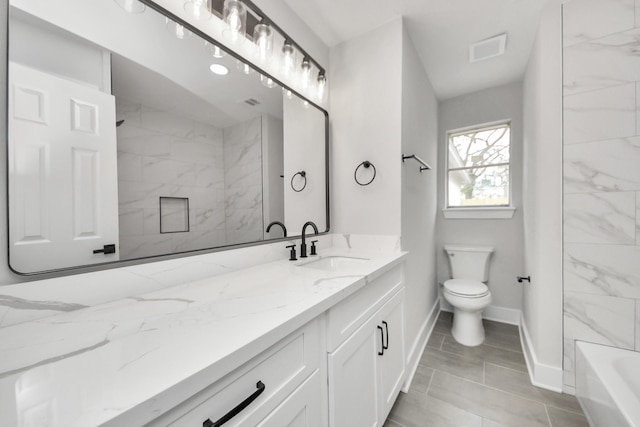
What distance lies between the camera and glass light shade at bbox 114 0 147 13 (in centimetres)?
81

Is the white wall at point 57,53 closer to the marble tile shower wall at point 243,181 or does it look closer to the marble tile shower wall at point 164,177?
the marble tile shower wall at point 164,177

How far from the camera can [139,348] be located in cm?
49

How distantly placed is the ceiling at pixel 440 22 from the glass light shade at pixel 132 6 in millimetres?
925

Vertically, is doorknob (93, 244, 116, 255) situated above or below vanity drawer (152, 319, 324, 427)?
above

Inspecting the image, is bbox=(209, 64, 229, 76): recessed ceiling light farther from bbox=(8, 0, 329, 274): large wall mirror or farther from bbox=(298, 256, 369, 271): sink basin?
bbox=(298, 256, 369, 271): sink basin

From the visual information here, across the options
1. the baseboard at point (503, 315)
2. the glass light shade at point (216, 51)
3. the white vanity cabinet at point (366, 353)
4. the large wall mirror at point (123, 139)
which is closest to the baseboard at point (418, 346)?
the white vanity cabinet at point (366, 353)

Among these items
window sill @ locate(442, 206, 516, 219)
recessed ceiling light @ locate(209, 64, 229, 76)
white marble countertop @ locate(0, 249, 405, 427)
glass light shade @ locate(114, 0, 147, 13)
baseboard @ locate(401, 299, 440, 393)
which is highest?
glass light shade @ locate(114, 0, 147, 13)

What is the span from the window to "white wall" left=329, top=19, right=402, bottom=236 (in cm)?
162

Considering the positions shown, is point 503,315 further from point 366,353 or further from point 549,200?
point 366,353

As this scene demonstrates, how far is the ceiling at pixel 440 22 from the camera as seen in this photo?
152 cm

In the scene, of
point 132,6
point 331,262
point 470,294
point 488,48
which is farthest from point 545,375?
point 132,6

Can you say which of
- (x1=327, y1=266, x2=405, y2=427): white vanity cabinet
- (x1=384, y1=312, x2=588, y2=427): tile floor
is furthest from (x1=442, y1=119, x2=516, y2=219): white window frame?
(x1=327, y1=266, x2=405, y2=427): white vanity cabinet

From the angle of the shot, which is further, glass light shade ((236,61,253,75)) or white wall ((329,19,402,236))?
white wall ((329,19,402,236))

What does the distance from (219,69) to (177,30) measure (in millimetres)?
200
